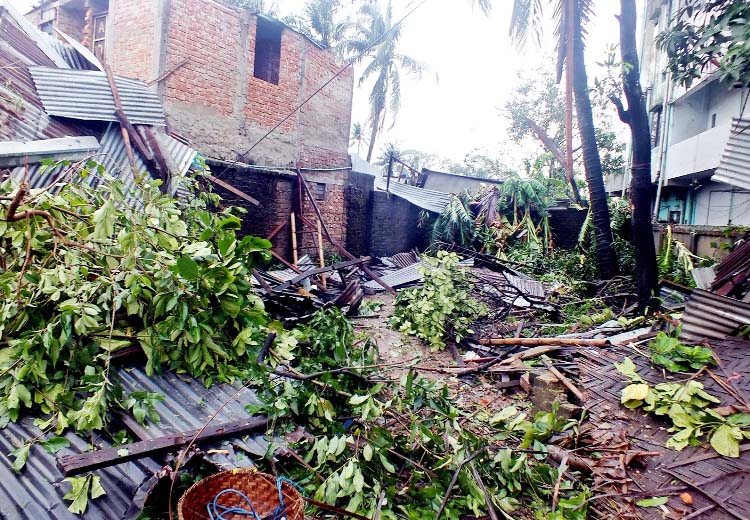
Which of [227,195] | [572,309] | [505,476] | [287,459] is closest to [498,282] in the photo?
[572,309]

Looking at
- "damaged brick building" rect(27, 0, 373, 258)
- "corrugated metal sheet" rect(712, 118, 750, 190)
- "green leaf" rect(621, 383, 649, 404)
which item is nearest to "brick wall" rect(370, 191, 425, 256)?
"damaged brick building" rect(27, 0, 373, 258)

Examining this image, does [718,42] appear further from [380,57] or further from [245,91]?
[380,57]

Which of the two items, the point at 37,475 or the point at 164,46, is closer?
the point at 37,475

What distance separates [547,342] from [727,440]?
88.9 inches

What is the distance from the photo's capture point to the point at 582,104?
7.77m

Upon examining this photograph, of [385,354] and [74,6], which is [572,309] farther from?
[74,6]

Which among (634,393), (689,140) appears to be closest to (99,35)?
(634,393)

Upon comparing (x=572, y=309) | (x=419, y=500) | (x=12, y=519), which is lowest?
(x=419, y=500)

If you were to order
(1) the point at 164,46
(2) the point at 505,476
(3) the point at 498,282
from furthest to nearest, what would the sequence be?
(3) the point at 498,282 → (1) the point at 164,46 → (2) the point at 505,476

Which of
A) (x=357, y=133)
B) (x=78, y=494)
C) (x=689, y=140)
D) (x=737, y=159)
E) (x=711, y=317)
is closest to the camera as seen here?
(x=78, y=494)

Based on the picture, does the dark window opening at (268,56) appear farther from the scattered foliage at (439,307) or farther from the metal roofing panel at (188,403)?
the metal roofing panel at (188,403)

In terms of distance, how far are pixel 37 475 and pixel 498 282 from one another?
726cm

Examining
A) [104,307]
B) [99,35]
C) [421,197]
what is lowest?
[104,307]

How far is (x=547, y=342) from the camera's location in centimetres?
506
